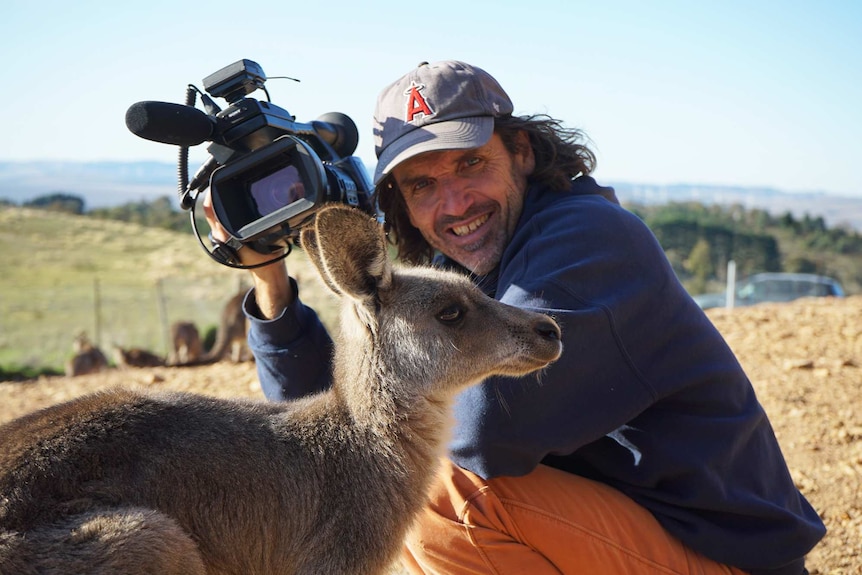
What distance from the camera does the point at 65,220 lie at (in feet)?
171

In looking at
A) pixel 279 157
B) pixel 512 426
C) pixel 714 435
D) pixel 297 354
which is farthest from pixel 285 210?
pixel 714 435

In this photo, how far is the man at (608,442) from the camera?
134 inches

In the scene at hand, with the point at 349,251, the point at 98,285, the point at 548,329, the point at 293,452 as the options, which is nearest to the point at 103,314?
the point at 98,285

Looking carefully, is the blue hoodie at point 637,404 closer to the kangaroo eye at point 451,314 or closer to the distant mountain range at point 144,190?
the kangaroo eye at point 451,314

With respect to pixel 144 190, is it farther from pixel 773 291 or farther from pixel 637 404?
pixel 637 404

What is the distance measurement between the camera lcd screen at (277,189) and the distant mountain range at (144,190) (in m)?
70.5

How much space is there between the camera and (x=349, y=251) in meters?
3.23

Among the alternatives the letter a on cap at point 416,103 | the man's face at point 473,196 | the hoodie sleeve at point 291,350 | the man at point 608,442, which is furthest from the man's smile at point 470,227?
A: the hoodie sleeve at point 291,350

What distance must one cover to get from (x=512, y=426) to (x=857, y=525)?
2.88m

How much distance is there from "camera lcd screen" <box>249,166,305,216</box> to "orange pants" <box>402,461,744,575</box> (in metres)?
1.52

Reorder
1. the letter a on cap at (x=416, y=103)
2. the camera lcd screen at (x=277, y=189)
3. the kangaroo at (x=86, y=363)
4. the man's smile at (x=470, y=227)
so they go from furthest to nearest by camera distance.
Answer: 1. the kangaroo at (x=86, y=363)
2. the man's smile at (x=470, y=227)
3. the letter a on cap at (x=416, y=103)
4. the camera lcd screen at (x=277, y=189)

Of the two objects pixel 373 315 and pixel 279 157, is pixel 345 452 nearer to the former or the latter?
pixel 373 315

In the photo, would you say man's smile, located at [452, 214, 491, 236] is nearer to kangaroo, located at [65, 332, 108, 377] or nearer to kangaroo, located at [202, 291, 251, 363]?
kangaroo, located at [202, 291, 251, 363]

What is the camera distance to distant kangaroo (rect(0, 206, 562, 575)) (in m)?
2.74
